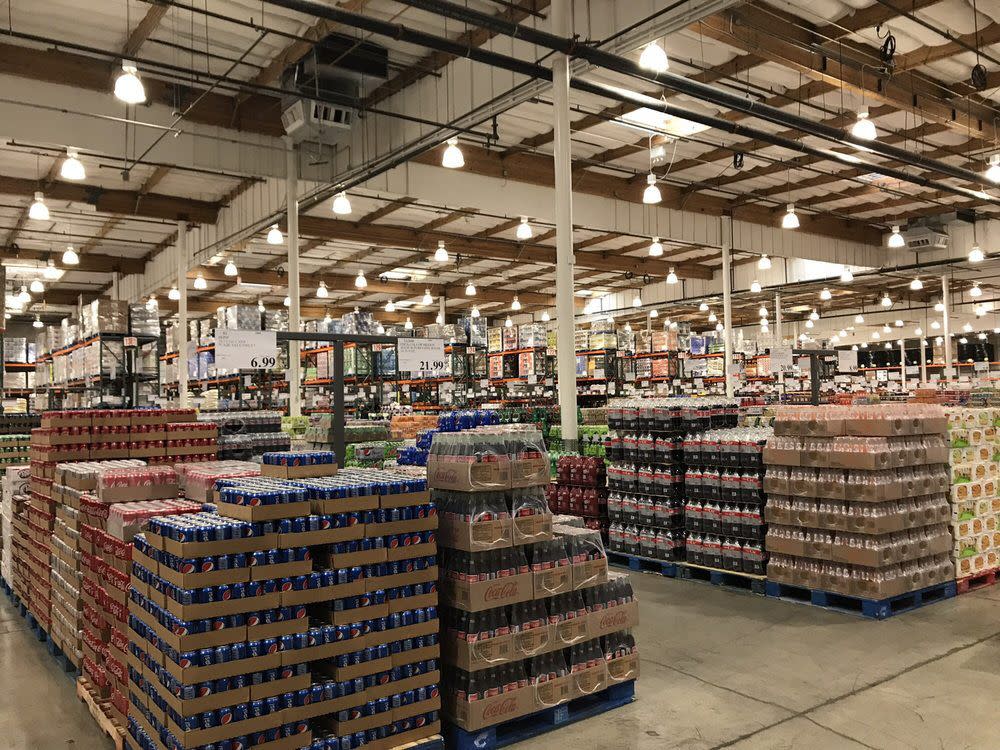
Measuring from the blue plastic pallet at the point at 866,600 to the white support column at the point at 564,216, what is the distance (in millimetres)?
3207

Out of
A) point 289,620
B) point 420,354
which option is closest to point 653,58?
point 420,354

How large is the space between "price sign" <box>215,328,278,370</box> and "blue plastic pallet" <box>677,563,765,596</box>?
4.77 m

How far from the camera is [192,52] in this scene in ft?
33.9

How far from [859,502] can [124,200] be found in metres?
14.5

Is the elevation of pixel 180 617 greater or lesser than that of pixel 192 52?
lesser

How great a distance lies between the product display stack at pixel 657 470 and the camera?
27.0 ft

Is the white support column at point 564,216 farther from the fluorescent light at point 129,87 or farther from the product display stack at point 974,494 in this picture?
the fluorescent light at point 129,87

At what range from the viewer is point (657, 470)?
8.43 metres

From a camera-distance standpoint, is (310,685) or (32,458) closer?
(310,685)

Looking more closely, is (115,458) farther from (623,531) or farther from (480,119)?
(480,119)

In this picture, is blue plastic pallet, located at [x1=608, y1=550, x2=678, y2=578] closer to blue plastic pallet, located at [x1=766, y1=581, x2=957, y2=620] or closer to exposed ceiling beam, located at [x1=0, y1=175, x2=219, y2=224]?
blue plastic pallet, located at [x1=766, y1=581, x2=957, y2=620]

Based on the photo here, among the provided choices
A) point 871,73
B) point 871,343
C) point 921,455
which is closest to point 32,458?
point 921,455

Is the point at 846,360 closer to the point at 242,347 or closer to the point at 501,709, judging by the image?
the point at 242,347

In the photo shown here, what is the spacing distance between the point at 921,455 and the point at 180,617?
624 cm
